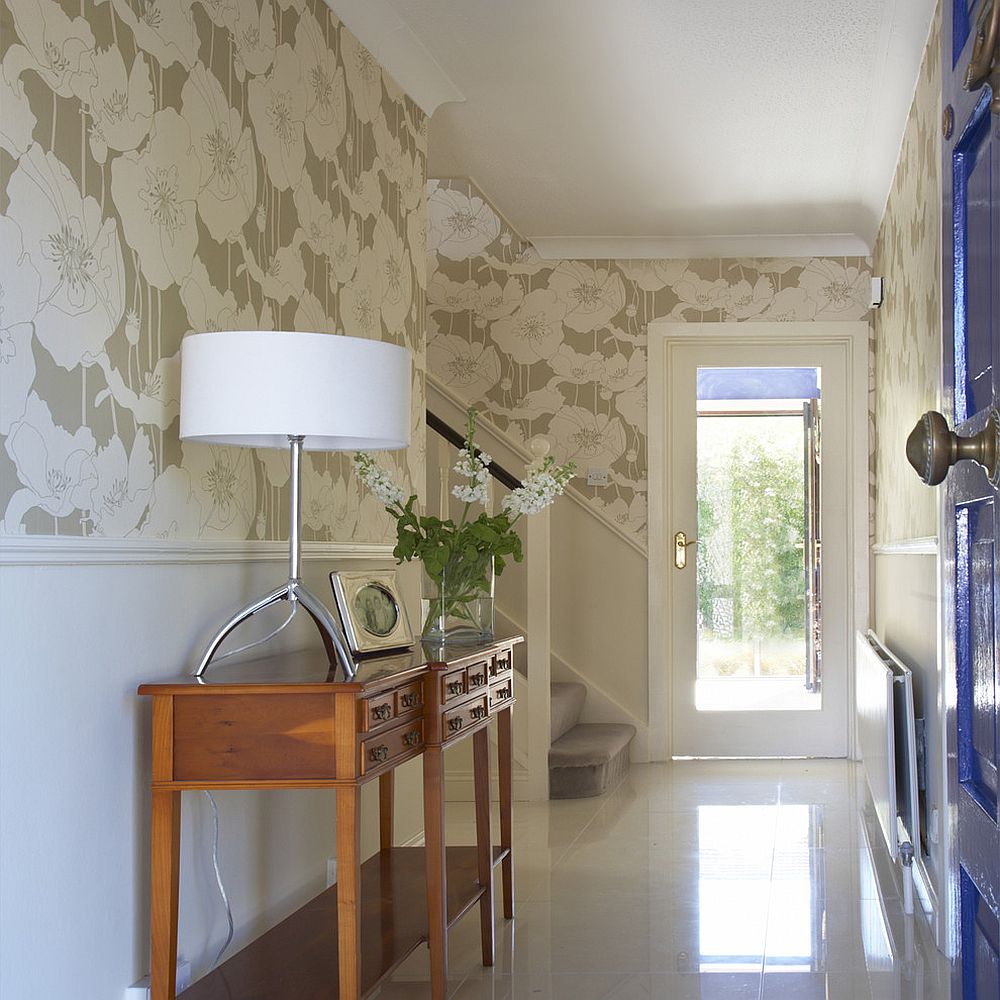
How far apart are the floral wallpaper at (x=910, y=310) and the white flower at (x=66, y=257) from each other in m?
1.86

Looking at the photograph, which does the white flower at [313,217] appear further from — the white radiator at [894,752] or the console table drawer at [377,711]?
the white radiator at [894,752]

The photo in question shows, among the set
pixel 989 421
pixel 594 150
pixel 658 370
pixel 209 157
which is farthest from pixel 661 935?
pixel 658 370

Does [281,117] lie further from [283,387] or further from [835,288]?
[835,288]

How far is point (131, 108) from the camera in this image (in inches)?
90.4

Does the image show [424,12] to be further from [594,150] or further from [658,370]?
[658,370]

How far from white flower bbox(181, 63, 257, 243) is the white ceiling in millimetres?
1091

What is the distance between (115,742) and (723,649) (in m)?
4.44

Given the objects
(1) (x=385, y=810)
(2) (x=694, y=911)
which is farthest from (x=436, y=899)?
(2) (x=694, y=911)

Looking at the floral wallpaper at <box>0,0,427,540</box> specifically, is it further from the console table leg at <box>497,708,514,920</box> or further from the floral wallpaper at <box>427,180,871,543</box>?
the floral wallpaper at <box>427,180,871,543</box>

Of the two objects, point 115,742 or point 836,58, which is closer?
point 115,742

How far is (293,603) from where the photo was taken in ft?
7.78

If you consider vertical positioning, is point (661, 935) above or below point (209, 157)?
below

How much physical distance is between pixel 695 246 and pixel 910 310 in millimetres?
1975

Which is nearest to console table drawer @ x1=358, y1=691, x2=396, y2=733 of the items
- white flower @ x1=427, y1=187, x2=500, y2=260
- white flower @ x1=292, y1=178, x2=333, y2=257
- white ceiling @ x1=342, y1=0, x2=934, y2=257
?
white flower @ x1=292, y1=178, x2=333, y2=257
